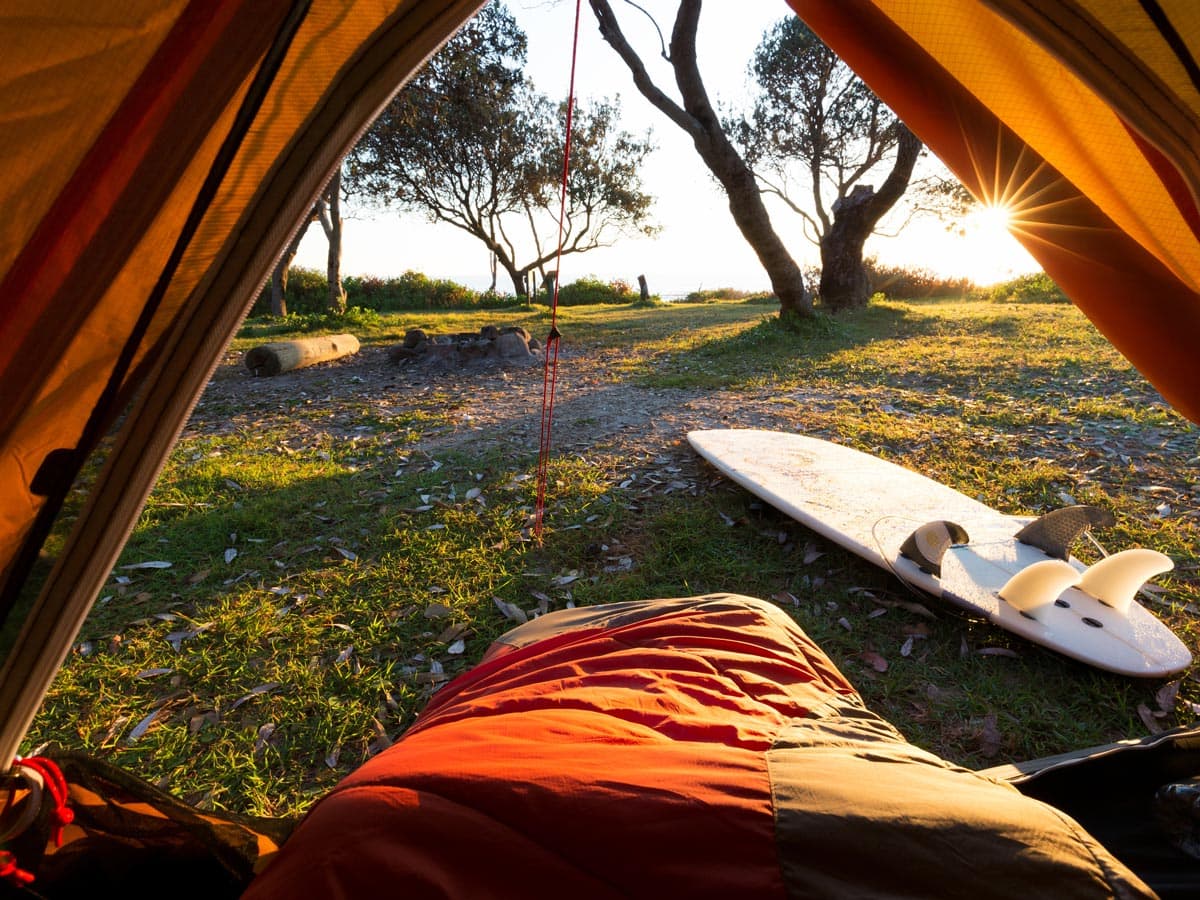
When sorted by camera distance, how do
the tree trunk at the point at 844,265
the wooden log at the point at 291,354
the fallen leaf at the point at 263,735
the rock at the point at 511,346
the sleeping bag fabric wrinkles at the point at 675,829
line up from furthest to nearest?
the tree trunk at the point at 844,265
the rock at the point at 511,346
the wooden log at the point at 291,354
the fallen leaf at the point at 263,735
the sleeping bag fabric wrinkles at the point at 675,829

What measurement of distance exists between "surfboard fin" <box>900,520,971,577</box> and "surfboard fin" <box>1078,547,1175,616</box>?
58 centimetres

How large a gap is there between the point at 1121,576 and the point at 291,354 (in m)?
9.37

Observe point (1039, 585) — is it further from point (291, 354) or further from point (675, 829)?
point (291, 354)

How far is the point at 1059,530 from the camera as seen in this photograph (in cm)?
312

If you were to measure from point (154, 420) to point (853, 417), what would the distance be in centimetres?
593

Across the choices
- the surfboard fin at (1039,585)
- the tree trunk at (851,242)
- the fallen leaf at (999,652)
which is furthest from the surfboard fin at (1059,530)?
the tree trunk at (851,242)

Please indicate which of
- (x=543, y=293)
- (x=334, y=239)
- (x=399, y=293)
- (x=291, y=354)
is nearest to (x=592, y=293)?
(x=543, y=293)

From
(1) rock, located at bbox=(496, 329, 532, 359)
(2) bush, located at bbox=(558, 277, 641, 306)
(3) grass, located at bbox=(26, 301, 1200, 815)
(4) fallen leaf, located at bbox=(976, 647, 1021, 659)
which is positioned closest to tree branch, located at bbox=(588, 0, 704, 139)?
(1) rock, located at bbox=(496, 329, 532, 359)

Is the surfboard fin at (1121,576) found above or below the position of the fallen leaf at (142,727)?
above

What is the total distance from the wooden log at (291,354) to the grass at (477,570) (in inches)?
61.2

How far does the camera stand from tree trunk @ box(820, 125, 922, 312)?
11438 millimetres

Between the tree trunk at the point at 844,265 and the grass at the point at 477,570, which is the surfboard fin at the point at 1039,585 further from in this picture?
the tree trunk at the point at 844,265

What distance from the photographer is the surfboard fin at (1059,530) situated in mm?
3016

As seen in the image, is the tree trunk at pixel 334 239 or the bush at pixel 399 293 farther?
the bush at pixel 399 293
